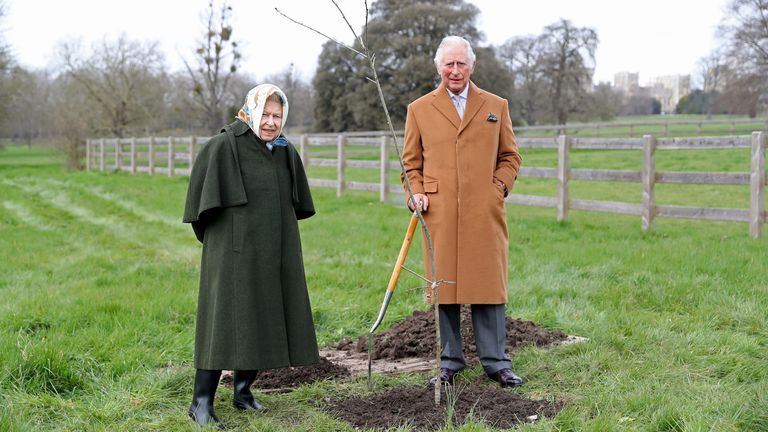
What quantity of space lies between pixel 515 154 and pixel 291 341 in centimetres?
170

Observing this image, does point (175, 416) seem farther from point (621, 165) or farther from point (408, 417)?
point (621, 165)

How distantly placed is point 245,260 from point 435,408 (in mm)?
Result: 1196

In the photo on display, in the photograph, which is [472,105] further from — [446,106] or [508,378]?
[508,378]

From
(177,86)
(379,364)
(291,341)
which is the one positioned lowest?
(379,364)

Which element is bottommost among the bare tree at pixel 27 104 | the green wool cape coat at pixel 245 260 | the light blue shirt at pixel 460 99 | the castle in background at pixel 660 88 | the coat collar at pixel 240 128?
the green wool cape coat at pixel 245 260

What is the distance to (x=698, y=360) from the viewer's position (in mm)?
4789

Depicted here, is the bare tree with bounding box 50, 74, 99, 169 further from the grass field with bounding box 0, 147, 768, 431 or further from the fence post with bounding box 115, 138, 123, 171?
the grass field with bounding box 0, 147, 768, 431

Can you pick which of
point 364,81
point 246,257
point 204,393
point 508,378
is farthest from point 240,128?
point 364,81

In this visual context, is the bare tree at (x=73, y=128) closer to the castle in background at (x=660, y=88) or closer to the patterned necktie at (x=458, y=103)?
the patterned necktie at (x=458, y=103)

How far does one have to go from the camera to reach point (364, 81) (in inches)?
1861

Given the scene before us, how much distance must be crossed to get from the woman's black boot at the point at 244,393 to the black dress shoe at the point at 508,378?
4.32 feet

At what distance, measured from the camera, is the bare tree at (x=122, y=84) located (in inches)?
1451

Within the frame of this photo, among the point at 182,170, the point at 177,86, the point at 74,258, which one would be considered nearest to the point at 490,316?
the point at 74,258

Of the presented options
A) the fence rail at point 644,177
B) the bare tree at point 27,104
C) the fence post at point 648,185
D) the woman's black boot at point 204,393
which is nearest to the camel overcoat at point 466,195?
the woman's black boot at point 204,393
